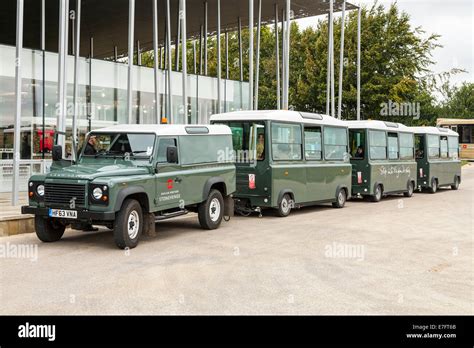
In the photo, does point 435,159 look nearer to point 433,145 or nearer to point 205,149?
point 433,145

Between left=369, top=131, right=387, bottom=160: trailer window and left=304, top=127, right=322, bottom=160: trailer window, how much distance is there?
398cm

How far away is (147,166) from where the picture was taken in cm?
1151

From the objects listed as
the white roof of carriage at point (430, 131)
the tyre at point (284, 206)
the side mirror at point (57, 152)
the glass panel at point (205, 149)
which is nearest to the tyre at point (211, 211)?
the glass panel at point (205, 149)

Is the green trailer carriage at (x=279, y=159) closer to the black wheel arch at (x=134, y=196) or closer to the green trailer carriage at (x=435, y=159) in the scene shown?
the black wheel arch at (x=134, y=196)

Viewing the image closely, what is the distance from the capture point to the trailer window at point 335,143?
1877 centimetres

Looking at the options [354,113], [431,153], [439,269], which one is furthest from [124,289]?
[354,113]

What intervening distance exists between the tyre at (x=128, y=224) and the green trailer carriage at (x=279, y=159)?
536 cm

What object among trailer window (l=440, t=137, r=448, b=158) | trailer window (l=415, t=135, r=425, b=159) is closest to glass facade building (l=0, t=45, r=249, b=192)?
trailer window (l=415, t=135, r=425, b=159)

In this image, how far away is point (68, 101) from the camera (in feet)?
72.7

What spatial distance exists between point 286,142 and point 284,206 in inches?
68.8

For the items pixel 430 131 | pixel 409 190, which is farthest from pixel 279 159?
pixel 430 131

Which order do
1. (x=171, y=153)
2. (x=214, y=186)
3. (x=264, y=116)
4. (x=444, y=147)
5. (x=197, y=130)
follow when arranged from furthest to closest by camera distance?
(x=444, y=147) < (x=264, y=116) < (x=214, y=186) < (x=197, y=130) < (x=171, y=153)
